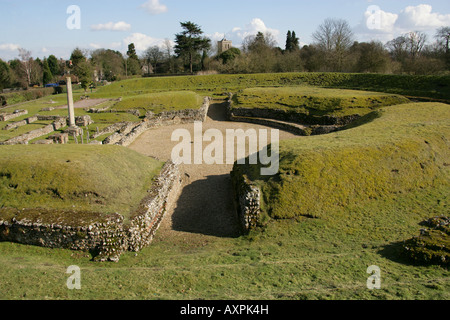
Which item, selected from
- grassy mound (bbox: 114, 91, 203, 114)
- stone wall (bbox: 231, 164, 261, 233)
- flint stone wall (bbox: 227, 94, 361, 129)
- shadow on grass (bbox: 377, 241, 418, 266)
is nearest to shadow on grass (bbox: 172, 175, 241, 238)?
stone wall (bbox: 231, 164, 261, 233)

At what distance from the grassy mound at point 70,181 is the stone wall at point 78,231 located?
81cm

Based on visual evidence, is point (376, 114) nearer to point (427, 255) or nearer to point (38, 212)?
point (427, 255)

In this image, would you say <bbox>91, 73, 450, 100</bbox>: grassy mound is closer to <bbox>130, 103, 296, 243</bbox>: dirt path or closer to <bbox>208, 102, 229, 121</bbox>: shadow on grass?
<bbox>208, 102, 229, 121</bbox>: shadow on grass

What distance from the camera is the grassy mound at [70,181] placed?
12.5 meters

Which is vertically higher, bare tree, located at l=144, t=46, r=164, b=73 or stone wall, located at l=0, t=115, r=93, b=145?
bare tree, located at l=144, t=46, r=164, b=73

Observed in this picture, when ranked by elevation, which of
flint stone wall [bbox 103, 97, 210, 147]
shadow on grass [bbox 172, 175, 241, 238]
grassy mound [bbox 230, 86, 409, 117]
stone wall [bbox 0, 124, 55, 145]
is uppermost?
grassy mound [bbox 230, 86, 409, 117]

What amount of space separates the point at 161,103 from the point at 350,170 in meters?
28.2

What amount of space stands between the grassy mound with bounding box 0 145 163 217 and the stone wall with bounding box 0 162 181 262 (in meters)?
0.81

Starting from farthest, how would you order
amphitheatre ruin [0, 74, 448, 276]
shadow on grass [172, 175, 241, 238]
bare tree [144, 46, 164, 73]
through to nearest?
bare tree [144, 46, 164, 73] → shadow on grass [172, 175, 241, 238] → amphitheatre ruin [0, 74, 448, 276]

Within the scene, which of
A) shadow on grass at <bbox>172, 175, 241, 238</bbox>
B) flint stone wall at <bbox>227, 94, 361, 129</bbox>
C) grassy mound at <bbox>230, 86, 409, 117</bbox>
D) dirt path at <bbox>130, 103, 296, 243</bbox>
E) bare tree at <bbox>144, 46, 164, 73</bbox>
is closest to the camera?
dirt path at <bbox>130, 103, 296, 243</bbox>

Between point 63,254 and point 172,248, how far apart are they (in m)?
3.58

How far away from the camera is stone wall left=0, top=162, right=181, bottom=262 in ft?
34.9

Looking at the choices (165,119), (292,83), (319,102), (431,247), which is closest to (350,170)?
(431,247)
